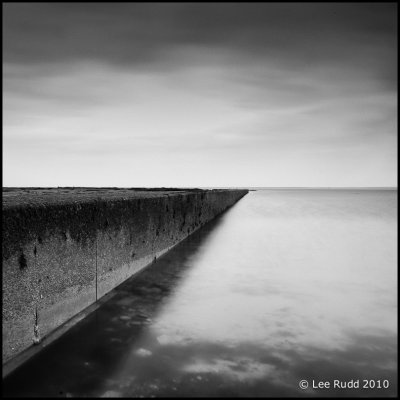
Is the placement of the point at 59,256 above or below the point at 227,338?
above

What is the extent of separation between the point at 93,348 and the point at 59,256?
74cm

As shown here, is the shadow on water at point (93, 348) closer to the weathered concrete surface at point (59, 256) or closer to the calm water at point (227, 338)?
the calm water at point (227, 338)

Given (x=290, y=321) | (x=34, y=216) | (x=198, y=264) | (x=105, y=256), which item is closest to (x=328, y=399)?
(x=290, y=321)

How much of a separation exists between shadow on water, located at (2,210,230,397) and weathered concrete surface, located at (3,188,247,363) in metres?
0.15

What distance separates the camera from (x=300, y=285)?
198 inches

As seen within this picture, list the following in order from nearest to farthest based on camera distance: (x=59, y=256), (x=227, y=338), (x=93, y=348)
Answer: (x=93, y=348) < (x=59, y=256) < (x=227, y=338)

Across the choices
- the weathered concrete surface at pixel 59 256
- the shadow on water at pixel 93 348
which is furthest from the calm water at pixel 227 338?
the weathered concrete surface at pixel 59 256

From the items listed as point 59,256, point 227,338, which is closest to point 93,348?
point 59,256

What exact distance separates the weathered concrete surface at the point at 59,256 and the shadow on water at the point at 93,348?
15cm

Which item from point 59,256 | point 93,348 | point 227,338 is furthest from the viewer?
point 227,338

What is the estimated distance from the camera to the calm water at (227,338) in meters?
2.37

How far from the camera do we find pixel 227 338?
122 inches

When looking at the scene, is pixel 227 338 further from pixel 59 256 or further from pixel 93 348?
pixel 59 256

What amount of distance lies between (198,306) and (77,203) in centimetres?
165
